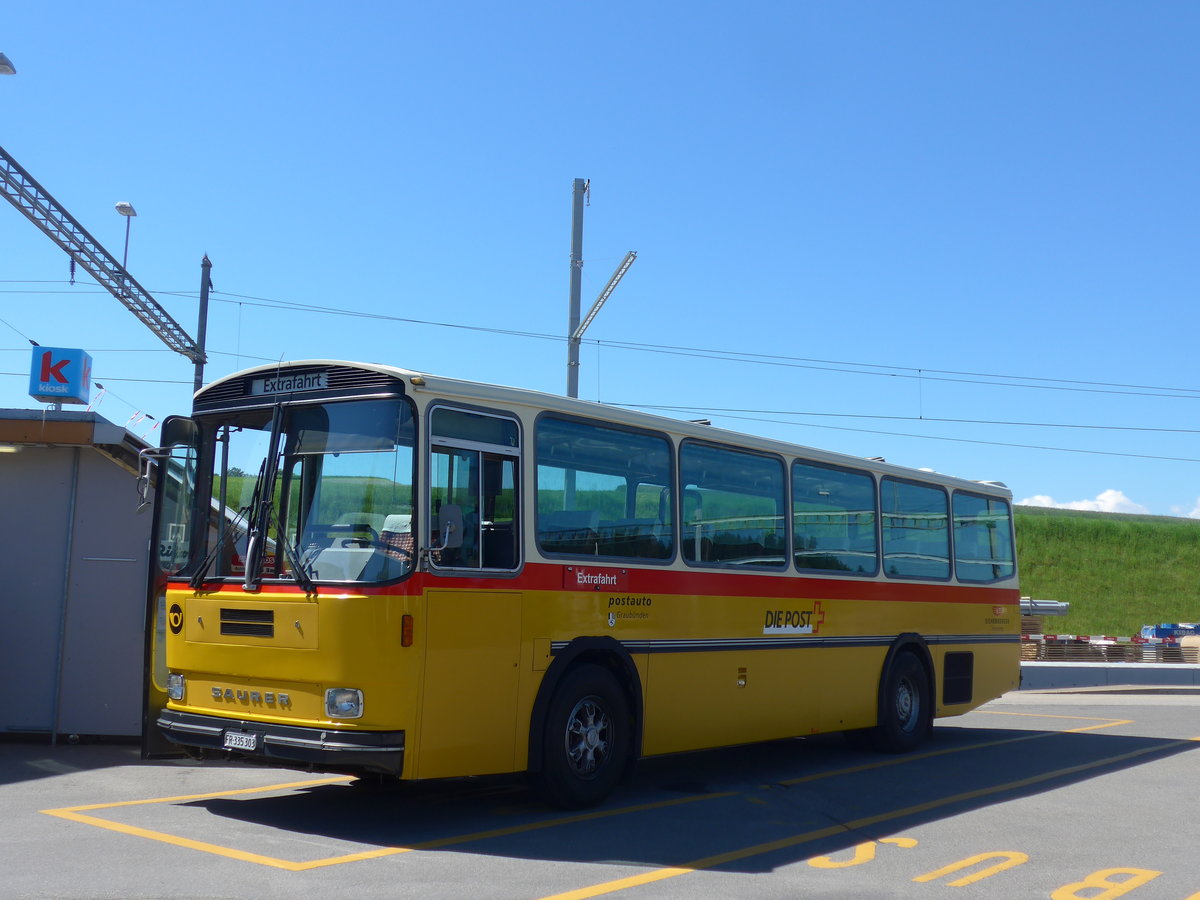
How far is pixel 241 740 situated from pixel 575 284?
37.4 ft

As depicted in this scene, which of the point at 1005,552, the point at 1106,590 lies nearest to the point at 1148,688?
the point at 1005,552

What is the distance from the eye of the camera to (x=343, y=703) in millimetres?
7355

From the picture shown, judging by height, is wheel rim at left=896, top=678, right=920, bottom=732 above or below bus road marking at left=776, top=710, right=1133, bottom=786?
above

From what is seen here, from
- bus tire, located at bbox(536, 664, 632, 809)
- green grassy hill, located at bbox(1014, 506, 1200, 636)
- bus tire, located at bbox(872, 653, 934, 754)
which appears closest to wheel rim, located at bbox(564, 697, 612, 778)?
bus tire, located at bbox(536, 664, 632, 809)

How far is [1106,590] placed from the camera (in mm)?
55625

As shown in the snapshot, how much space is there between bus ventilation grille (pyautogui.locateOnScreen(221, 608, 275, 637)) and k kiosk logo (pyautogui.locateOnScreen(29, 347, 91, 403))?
10.9 m

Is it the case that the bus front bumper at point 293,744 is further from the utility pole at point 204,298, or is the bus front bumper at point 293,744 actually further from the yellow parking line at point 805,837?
the utility pole at point 204,298

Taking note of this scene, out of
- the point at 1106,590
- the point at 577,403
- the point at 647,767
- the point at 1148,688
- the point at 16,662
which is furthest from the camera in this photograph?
the point at 1106,590

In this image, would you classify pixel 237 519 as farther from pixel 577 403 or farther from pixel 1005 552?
pixel 1005 552

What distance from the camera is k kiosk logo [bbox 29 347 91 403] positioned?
58.2 feet

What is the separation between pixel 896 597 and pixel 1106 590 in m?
47.7

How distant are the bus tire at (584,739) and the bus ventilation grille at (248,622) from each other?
6.58ft

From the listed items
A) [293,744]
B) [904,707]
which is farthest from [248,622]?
[904,707]

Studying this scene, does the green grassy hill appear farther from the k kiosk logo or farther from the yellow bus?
the yellow bus
